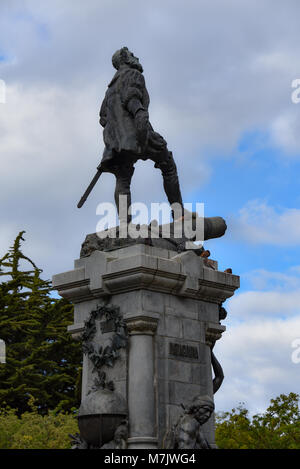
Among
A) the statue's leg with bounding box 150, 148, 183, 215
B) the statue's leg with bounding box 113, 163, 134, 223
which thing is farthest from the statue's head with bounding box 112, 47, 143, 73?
the statue's leg with bounding box 113, 163, 134, 223

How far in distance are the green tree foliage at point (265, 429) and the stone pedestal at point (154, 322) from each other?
317 cm

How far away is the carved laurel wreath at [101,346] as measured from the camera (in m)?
10.6

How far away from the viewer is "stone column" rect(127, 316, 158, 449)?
33.1ft

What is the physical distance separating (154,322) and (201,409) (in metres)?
1.41

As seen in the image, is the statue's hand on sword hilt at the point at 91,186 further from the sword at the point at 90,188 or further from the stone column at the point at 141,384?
the stone column at the point at 141,384

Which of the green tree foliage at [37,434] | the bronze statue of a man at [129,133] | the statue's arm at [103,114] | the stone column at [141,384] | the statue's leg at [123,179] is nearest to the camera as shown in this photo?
the stone column at [141,384]

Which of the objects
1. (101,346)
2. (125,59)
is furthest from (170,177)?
(101,346)

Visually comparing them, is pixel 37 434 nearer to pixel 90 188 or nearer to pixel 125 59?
pixel 90 188

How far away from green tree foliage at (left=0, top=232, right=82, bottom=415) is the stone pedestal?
15.5 metres

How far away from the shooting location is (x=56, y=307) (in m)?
30.2

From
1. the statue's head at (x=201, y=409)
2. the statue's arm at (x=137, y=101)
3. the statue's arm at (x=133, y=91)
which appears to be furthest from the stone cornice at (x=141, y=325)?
the statue's arm at (x=133, y=91)

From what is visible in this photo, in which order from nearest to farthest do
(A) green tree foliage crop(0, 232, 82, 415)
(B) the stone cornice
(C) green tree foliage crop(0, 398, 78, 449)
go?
(B) the stone cornice, (C) green tree foliage crop(0, 398, 78, 449), (A) green tree foliage crop(0, 232, 82, 415)

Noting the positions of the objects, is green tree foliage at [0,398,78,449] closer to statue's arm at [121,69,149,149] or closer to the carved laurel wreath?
the carved laurel wreath
